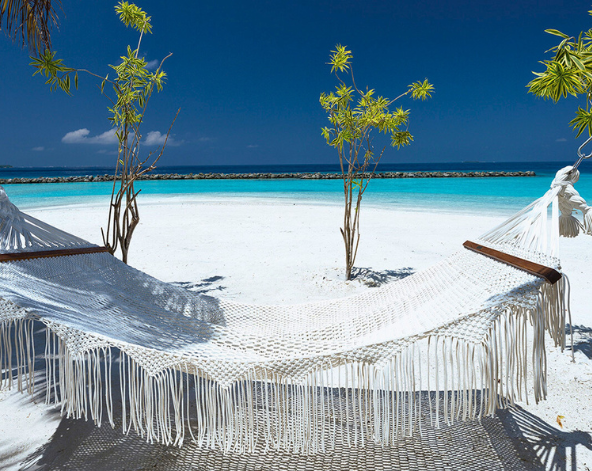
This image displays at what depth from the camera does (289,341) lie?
1.23 metres

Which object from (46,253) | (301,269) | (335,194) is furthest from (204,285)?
(335,194)

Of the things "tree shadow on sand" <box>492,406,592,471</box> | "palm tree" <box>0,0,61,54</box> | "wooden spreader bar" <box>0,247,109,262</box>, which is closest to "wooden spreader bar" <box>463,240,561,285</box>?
"tree shadow on sand" <box>492,406,592,471</box>

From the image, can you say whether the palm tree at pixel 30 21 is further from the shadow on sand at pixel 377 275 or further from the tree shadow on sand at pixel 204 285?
the shadow on sand at pixel 377 275

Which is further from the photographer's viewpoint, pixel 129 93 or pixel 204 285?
pixel 204 285

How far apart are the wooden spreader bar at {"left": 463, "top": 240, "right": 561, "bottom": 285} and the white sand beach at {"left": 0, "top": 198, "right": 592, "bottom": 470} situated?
0.53 meters

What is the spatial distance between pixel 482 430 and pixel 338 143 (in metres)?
2.25

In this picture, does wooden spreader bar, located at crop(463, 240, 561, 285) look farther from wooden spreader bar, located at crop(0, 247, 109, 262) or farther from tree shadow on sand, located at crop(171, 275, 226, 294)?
tree shadow on sand, located at crop(171, 275, 226, 294)

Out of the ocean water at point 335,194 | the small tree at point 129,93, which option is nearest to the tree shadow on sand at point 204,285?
the small tree at point 129,93

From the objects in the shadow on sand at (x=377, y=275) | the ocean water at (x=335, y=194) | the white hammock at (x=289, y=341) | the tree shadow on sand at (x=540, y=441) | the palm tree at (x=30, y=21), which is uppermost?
the palm tree at (x=30, y=21)

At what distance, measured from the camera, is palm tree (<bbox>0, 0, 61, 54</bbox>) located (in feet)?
6.13

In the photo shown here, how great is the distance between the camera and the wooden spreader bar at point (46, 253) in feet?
4.46

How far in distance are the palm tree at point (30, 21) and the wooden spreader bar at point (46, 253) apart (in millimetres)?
1234

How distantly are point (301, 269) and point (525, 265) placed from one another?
2375 millimetres

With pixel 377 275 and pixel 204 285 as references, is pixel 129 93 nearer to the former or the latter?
pixel 204 285
